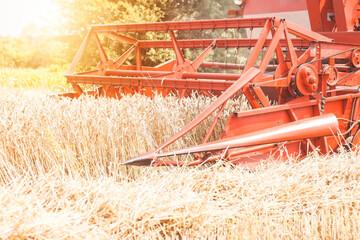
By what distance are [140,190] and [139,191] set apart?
0.02m

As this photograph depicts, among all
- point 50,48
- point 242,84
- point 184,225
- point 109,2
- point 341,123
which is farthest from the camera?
point 50,48

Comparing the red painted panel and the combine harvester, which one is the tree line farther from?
the combine harvester

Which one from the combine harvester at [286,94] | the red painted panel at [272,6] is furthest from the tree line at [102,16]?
the combine harvester at [286,94]

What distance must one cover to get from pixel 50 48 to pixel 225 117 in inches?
720

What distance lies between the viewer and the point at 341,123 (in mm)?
3709

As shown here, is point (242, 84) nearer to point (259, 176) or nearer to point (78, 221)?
point (259, 176)

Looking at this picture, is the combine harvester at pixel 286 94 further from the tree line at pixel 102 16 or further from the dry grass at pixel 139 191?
the tree line at pixel 102 16

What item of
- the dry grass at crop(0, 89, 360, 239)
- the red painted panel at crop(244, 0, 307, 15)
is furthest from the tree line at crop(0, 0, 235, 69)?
the dry grass at crop(0, 89, 360, 239)

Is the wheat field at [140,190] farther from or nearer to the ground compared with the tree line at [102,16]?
nearer to the ground

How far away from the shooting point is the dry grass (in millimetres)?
2088

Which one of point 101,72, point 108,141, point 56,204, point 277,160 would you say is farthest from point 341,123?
point 101,72

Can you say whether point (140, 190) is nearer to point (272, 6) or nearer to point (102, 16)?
point (272, 6)

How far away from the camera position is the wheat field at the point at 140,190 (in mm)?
2086

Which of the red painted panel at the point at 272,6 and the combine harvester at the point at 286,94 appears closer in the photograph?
the combine harvester at the point at 286,94
